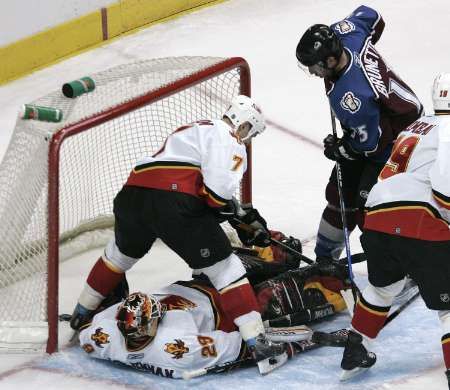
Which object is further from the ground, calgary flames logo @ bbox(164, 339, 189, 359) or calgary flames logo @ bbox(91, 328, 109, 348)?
calgary flames logo @ bbox(164, 339, 189, 359)

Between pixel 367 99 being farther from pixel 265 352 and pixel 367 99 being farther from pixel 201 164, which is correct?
pixel 265 352

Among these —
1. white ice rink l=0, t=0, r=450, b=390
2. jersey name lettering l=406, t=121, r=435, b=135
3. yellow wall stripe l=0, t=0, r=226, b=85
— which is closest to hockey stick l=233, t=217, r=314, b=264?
white ice rink l=0, t=0, r=450, b=390

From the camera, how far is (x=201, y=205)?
4.25m

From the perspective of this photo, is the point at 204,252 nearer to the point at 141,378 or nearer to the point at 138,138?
the point at 141,378

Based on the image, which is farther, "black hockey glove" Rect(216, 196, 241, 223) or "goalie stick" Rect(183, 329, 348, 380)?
"black hockey glove" Rect(216, 196, 241, 223)

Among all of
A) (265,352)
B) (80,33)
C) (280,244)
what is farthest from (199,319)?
(80,33)

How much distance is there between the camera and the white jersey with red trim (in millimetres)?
4168

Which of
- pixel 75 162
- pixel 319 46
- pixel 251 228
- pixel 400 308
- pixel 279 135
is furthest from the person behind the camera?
pixel 279 135

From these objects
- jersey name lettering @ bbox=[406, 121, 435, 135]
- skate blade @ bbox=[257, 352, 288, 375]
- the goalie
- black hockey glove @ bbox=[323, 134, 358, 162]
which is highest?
jersey name lettering @ bbox=[406, 121, 435, 135]

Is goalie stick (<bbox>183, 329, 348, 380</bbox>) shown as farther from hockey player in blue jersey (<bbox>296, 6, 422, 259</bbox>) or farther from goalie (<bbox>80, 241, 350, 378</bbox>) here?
hockey player in blue jersey (<bbox>296, 6, 422, 259</bbox>)

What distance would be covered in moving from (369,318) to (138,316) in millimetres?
725

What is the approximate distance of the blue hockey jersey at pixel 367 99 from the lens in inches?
177

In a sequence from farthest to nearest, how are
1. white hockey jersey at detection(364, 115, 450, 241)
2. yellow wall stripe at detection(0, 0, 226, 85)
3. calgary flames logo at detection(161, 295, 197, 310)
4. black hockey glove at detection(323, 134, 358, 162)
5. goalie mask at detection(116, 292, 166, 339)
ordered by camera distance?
yellow wall stripe at detection(0, 0, 226, 85) → black hockey glove at detection(323, 134, 358, 162) → calgary flames logo at detection(161, 295, 197, 310) → goalie mask at detection(116, 292, 166, 339) → white hockey jersey at detection(364, 115, 450, 241)

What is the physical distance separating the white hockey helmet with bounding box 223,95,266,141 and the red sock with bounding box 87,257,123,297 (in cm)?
65
